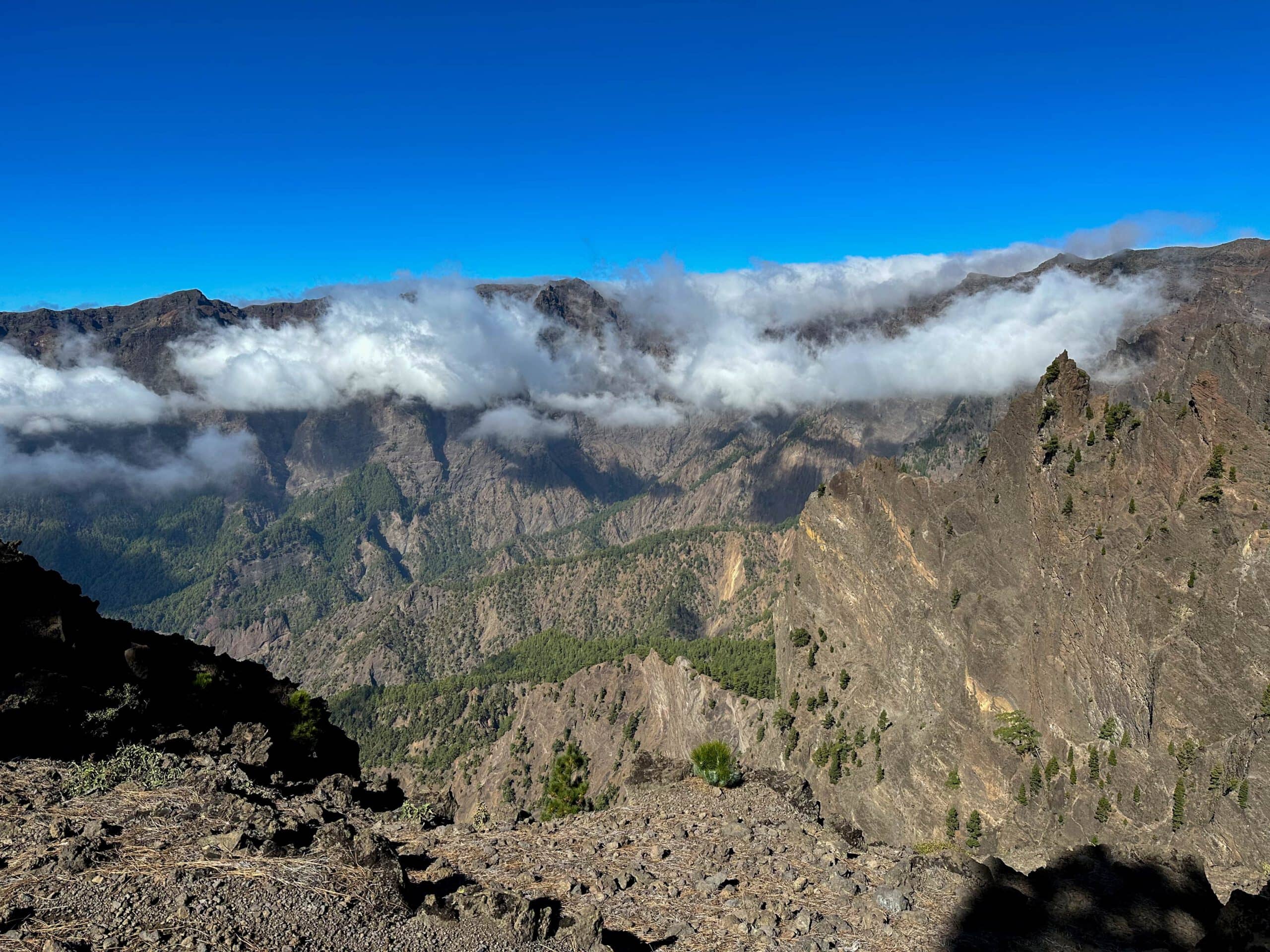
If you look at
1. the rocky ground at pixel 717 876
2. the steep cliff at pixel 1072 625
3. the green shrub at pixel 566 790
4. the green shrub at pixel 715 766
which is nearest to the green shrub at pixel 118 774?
the rocky ground at pixel 717 876

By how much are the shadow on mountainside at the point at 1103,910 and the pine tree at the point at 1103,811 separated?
7417 centimetres

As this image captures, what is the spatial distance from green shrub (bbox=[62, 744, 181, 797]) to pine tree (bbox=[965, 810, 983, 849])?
325 ft

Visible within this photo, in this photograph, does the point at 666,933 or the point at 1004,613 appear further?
the point at 1004,613

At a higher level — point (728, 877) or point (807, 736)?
point (728, 877)

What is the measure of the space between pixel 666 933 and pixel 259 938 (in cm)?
870

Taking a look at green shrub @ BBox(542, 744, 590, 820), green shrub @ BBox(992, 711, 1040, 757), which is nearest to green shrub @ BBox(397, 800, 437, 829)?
green shrub @ BBox(542, 744, 590, 820)

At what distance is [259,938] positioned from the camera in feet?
45.6

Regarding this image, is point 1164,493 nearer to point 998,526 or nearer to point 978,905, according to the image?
point 998,526

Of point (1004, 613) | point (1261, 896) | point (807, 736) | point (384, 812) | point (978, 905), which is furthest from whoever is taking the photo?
point (807, 736)

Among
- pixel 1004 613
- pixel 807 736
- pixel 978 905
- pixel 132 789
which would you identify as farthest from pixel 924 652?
pixel 132 789

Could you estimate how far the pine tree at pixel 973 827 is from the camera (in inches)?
3866

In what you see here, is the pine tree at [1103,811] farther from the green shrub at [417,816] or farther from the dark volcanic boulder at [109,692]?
the green shrub at [417,816]

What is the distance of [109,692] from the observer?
30.7 meters

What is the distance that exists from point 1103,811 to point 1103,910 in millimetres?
79135
